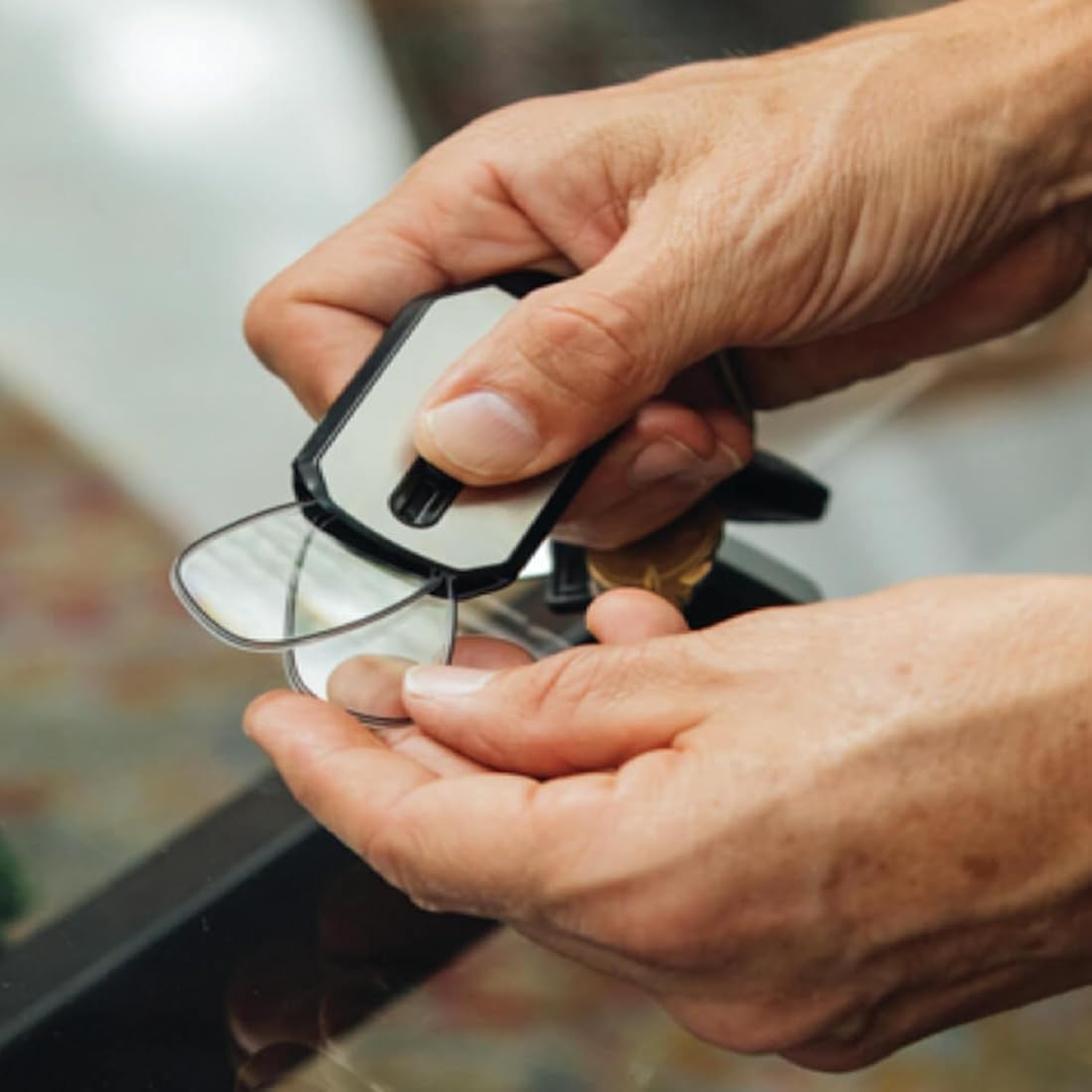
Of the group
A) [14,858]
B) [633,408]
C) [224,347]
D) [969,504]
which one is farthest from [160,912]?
[969,504]

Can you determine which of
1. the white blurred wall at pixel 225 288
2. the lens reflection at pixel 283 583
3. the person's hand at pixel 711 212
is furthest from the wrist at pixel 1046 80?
the lens reflection at pixel 283 583

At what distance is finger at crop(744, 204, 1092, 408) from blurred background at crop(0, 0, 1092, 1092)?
0.22ft

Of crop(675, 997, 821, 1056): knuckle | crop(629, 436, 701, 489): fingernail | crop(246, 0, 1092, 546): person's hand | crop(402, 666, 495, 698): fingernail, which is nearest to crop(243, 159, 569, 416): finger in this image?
crop(246, 0, 1092, 546): person's hand

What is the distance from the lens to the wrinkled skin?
1.62 feet

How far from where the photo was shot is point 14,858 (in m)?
0.65

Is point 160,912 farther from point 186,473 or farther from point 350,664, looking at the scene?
point 186,473

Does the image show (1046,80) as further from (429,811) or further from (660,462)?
(429,811)

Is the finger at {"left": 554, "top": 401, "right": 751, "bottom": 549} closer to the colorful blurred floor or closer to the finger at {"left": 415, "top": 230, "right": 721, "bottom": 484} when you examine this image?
the finger at {"left": 415, "top": 230, "right": 721, "bottom": 484}

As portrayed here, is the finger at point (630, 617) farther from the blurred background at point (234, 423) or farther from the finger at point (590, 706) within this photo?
the blurred background at point (234, 423)

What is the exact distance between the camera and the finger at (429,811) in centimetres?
50

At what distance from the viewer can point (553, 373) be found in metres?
0.62

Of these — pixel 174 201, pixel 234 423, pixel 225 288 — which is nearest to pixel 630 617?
pixel 234 423

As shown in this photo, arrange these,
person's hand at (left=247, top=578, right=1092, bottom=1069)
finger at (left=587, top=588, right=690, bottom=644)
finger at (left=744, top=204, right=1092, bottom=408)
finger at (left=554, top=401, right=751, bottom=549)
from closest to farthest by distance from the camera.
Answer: person's hand at (left=247, top=578, right=1092, bottom=1069) < finger at (left=587, top=588, right=690, bottom=644) < finger at (left=554, top=401, right=751, bottom=549) < finger at (left=744, top=204, right=1092, bottom=408)

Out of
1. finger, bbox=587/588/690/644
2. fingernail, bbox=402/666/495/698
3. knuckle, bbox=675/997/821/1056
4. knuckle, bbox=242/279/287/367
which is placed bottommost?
knuckle, bbox=675/997/821/1056
